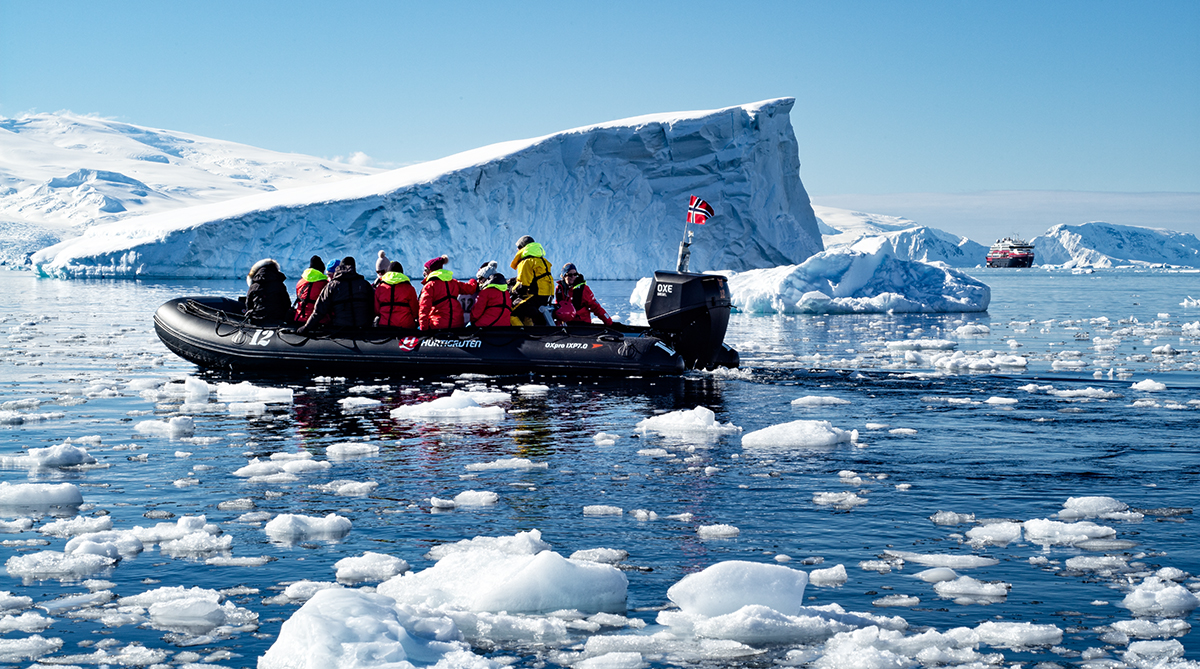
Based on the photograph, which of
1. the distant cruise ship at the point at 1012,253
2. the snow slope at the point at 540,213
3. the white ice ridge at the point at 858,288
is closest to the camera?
the white ice ridge at the point at 858,288

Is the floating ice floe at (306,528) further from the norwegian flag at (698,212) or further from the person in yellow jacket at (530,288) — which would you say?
the norwegian flag at (698,212)

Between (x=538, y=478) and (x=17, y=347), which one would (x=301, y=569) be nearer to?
(x=538, y=478)

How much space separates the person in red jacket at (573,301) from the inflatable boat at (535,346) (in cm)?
66

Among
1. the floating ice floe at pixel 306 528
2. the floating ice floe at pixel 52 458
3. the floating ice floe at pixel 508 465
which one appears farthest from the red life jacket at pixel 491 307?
the floating ice floe at pixel 306 528

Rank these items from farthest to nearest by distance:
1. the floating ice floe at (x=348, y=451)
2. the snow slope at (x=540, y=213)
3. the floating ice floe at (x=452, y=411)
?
the snow slope at (x=540, y=213)
the floating ice floe at (x=452, y=411)
the floating ice floe at (x=348, y=451)

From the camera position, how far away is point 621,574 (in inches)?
140

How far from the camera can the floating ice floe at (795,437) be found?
21.3 ft

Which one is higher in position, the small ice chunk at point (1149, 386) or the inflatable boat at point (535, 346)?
the inflatable boat at point (535, 346)

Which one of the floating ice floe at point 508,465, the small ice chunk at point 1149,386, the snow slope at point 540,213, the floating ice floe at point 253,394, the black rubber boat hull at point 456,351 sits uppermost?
the snow slope at point 540,213

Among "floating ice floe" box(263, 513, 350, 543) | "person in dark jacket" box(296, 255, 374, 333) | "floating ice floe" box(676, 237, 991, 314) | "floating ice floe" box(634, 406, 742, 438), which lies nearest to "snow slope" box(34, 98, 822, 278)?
"floating ice floe" box(676, 237, 991, 314)

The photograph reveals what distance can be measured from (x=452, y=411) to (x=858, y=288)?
52.7 feet

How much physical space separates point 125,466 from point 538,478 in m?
2.32

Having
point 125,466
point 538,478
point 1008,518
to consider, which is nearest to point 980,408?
point 1008,518

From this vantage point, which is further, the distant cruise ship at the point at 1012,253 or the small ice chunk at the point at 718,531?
the distant cruise ship at the point at 1012,253
